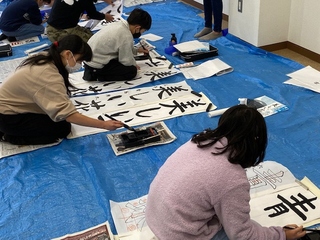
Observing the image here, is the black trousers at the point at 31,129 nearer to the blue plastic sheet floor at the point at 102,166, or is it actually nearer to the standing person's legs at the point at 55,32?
the blue plastic sheet floor at the point at 102,166

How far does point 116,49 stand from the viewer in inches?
104

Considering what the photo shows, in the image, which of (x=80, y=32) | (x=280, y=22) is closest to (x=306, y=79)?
(x=280, y=22)

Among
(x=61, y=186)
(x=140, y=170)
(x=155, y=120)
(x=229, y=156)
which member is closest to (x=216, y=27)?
(x=155, y=120)

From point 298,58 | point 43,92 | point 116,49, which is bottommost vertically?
point 298,58

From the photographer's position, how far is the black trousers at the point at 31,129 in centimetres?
196

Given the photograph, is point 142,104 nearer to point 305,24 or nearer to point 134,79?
point 134,79

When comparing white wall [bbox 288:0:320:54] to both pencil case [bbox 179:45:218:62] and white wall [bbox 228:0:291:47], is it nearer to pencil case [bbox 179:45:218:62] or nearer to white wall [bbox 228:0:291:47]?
white wall [bbox 228:0:291:47]

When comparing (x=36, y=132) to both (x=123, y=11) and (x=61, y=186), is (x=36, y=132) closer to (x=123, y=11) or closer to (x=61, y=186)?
(x=61, y=186)

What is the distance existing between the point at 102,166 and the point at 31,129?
0.45 meters

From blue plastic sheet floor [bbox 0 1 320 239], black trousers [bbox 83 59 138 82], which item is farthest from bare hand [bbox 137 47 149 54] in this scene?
blue plastic sheet floor [bbox 0 1 320 239]

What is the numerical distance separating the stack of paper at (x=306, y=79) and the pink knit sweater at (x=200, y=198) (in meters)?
1.50

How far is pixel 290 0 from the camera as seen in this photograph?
121 inches

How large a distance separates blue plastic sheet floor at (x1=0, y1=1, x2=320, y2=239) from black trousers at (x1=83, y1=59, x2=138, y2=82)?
477 millimetres

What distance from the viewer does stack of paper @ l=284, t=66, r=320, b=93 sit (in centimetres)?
239
